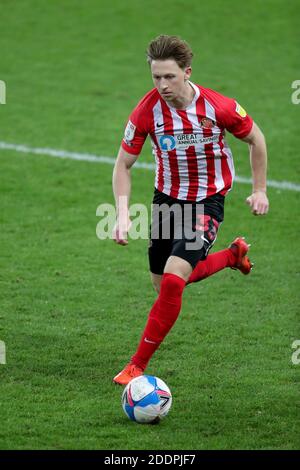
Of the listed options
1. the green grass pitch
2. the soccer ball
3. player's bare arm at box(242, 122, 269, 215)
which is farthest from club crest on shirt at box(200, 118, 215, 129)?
the soccer ball

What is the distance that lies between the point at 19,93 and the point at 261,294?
307 inches

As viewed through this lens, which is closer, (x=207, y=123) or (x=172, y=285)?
(x=172, y=285)

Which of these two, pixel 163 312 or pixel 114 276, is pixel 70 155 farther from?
pixel 163 312

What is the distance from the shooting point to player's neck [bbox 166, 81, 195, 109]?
6578mm

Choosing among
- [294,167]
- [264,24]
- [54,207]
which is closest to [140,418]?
[54,207]

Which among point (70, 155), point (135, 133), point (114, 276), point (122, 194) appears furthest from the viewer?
point (70, 155)

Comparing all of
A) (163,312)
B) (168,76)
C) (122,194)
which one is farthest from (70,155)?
(163,312)

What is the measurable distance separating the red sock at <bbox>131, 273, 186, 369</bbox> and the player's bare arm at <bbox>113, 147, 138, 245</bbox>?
0.40 m

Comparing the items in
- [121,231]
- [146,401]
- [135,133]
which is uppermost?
[135,133]

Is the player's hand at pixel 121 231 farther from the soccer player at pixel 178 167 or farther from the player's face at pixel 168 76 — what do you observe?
the player's face at pixel 168 76

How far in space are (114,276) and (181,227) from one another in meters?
2.37

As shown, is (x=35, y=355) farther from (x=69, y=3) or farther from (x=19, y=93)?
(x=69, y=3)

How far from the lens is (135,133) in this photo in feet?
21.7

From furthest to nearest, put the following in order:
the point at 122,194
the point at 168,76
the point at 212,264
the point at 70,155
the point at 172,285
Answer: the point at 70,155 < the point at 212,264 < the point at 122,194 < the point at 168,76 < the point at 172,285
